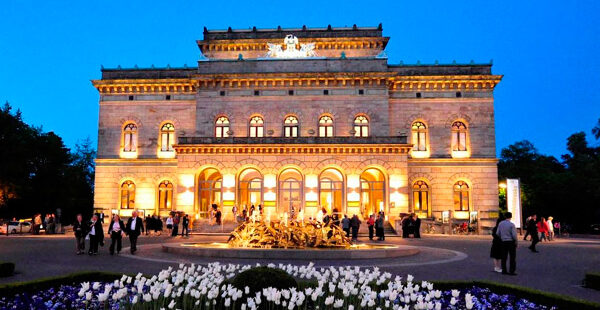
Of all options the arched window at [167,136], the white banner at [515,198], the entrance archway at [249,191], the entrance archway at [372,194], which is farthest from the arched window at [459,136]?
the arched window at [167,136]

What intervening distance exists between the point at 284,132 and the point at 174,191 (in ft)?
36.5

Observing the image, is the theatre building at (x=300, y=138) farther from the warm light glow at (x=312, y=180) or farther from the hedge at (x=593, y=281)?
the hedge at (x=593, y=281)

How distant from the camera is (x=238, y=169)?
39.1 metres

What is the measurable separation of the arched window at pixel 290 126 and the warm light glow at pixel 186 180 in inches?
348

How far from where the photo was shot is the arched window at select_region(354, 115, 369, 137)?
138ft

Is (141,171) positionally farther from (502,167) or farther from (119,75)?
(502,167)

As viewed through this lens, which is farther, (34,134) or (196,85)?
(34,134)

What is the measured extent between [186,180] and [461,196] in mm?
23338

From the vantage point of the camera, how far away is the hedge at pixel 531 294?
8609mm

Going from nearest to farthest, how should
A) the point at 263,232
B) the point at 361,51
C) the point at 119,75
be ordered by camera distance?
1. the point at 263,232
2. the point at 119,75
3. the point at 361,51

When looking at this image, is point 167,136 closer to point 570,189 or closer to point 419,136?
point 419,136

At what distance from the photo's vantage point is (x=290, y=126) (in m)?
42.3

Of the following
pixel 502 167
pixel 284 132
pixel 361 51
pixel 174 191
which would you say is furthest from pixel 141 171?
pixel 502 167

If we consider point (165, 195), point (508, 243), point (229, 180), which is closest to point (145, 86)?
point (165, 195)
